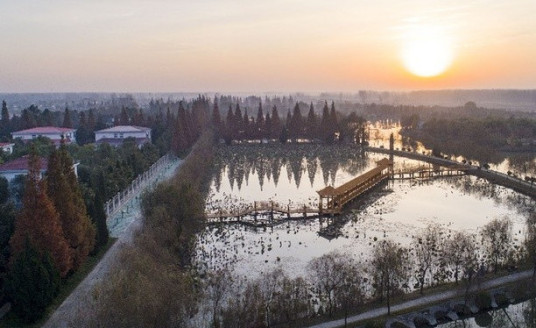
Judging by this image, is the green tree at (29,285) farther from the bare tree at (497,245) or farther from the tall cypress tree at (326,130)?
the tall cypress tree at (326,130)

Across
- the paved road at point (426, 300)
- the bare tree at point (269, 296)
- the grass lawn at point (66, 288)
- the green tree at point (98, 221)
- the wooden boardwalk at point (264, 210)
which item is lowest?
the paved road at point (426, 300)

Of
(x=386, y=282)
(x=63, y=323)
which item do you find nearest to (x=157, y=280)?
(x=63, y=323)

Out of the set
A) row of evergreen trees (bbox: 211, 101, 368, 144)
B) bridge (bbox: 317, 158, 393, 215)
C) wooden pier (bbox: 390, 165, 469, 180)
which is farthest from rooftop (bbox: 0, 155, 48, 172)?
row of evergreen trees (bbox: 211, 101, 368, 144)

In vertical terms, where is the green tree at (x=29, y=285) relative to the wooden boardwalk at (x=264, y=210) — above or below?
above

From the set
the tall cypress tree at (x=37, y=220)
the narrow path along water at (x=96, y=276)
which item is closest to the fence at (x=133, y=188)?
the narrow path along water at (x=96, y=276)

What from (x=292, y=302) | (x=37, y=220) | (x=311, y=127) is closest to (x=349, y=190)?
(x=292, y=302)

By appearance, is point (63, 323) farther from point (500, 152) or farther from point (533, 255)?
point (500, 152)

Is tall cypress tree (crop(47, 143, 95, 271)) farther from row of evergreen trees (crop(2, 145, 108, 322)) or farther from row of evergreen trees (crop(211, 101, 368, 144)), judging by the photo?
row of evergreen trees (crop(211, 101, 368, 144))
